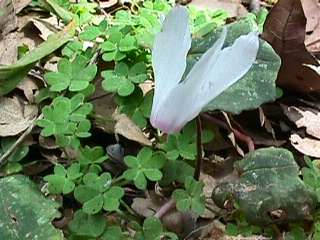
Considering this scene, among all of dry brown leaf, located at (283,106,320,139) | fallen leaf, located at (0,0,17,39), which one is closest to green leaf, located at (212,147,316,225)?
dry brown leaf, located at (283,106,320,139)

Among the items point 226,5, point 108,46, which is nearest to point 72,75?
point 108,46

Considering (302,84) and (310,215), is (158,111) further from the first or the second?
(302,84)

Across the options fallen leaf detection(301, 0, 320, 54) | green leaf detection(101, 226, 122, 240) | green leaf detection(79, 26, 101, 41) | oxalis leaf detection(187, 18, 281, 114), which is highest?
oxalis leaf detection(187, 18, 281, 114)

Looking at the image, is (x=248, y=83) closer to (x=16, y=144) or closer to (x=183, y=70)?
(x=183, y=70)

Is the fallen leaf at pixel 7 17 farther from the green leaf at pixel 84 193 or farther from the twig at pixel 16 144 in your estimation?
the green leaf at pixel 84 193

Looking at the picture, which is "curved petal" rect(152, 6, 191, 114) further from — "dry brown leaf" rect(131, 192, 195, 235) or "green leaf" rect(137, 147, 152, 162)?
"dry brown leaf" rect(131, 192, 195, 235)

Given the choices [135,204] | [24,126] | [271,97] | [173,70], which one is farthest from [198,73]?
[24,126]

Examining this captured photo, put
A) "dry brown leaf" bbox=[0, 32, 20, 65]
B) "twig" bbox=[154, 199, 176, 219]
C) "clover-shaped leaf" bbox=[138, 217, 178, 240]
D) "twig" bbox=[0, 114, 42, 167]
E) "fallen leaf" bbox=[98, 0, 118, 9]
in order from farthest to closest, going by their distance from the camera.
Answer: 1. "fallen leaf" bbox=[98, 0, 118, 9]
2. "dry brown leaf" bbox=[0, 32, 20, 65]
3. "twig" bbox=[0, 114, 42, 167]
4. "twig" bbox=[154, 199, 176, 219]
5. "clover-shaped leaf" bbox=[138, 217, 178, 240]
